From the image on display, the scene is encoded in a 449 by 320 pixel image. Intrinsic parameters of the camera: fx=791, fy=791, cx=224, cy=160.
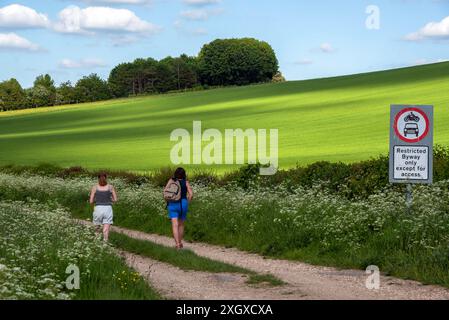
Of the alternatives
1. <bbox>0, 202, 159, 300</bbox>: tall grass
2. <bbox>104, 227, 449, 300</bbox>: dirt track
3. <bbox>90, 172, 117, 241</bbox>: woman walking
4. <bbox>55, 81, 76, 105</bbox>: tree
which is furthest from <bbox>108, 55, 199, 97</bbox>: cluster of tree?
<bbox>0, 202, 159, 300</bbox>: tall grass

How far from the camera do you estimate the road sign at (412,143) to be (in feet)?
58.4

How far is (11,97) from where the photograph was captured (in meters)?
149

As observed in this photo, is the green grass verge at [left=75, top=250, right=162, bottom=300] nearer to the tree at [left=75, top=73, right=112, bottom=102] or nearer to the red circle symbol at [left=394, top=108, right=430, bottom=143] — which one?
the red circle symbol at [left=394, top=108, right=430, bottom=143]

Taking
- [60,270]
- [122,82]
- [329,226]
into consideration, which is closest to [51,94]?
[122,82]

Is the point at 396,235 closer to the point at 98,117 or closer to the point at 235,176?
the point at 235,176

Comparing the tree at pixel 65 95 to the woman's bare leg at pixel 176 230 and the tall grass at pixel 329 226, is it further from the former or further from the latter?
the woman's bare leg at pixel 176 230

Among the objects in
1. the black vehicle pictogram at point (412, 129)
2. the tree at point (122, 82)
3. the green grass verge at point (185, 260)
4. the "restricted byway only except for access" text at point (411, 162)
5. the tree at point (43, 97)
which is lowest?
the green grass verge at point (185, 260)

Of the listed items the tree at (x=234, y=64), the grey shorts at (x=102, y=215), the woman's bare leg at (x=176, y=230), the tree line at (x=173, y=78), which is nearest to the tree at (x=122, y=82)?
the tree line at (x=173, y=78)

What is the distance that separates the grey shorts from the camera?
19797 mm

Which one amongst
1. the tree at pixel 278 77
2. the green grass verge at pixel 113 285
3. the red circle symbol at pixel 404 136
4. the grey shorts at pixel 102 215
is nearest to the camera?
the green grass verge at pixel 113 285

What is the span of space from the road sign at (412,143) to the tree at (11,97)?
13422 centimetres

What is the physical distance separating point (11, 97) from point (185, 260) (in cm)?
13891

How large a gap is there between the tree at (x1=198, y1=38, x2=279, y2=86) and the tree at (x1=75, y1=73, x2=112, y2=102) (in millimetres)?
20250
